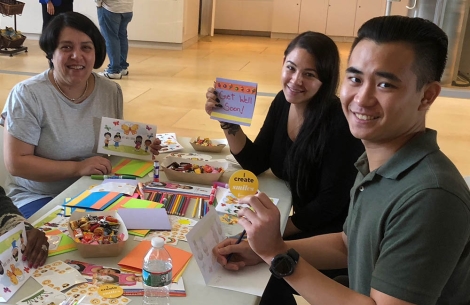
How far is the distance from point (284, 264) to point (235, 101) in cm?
98

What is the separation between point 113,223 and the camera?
1542 mm

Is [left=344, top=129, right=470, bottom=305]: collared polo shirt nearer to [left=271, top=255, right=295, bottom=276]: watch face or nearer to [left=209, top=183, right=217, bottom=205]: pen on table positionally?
[left=271, top=255, right=295, bottom=276]: watch face

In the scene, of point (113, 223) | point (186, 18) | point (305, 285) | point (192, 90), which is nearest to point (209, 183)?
point (113, 223)

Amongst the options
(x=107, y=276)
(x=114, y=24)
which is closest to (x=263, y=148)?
(x=107, y=276)

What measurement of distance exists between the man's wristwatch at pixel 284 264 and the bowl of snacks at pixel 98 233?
1.57ft

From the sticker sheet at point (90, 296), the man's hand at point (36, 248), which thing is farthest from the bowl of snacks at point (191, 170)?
the sticker sheet at point (90, 296)

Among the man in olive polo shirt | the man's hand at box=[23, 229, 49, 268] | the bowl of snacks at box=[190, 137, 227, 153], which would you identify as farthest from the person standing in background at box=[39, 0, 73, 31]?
the man in olive polo shirt

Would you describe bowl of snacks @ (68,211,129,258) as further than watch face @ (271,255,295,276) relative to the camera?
Yes

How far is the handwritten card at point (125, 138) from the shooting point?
212cm

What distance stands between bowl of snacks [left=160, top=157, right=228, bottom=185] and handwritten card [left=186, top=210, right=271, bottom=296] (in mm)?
512

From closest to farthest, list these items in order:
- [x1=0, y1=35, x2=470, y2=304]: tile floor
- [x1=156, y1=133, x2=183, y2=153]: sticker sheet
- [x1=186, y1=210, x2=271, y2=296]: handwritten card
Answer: [x1=186, y1=210, x2=271, y2=296]: handwritten card < [x1=156, y1=133, x2=183, y2=153]: sticker sheet < [x1=0, y1=35, x2=470, y2=304]: tile floor

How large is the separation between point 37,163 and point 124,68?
516 cm

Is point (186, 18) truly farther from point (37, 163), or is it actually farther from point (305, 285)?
point (305, 285)

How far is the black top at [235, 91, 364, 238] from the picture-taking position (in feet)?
6.64
